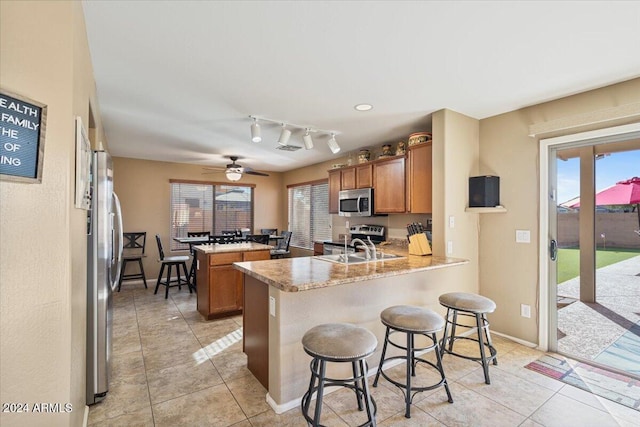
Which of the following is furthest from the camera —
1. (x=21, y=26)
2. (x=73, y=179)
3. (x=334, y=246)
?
(x=334, y=246)

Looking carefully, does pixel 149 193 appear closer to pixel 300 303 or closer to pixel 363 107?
pixel 363 107

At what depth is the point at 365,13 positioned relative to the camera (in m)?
1.64

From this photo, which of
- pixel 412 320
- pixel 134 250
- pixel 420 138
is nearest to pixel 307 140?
pixel 420 138

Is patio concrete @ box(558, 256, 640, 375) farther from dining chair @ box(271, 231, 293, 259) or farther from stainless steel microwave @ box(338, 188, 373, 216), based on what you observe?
dining chair @ box(271, 231, 293, 259)

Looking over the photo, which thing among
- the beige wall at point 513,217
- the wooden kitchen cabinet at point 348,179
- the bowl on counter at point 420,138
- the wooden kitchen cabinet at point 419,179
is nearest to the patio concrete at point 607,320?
the beige wall at point 513,217

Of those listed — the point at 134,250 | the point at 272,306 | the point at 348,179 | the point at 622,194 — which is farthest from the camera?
the point at 134,250

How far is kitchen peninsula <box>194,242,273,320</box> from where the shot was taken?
374cm

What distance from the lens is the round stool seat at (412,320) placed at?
6.55ft

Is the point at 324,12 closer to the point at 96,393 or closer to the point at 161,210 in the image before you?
the point at 96,393

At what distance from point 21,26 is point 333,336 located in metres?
1.99

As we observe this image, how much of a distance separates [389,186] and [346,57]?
2177 mm

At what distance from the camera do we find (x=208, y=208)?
6691 millimetres

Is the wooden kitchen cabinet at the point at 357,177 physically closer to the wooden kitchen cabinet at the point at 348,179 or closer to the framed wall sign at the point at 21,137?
the wooden kitchen cabinet at the point at 348,179

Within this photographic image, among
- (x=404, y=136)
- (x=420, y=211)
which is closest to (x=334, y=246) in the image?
(x=420, y=211)
